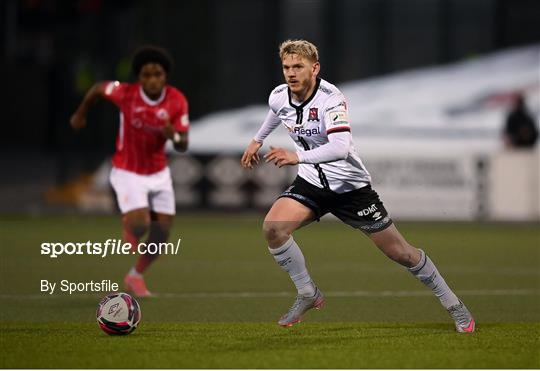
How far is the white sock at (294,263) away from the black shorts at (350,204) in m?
0.31

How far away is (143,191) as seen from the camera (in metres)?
11.1

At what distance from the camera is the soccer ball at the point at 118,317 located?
8.35 m

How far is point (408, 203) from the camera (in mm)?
20500

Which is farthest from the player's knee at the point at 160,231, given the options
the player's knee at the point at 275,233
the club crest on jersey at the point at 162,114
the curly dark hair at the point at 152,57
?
the player's knee at the point at 275,233

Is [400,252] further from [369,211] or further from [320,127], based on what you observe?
[320,127]

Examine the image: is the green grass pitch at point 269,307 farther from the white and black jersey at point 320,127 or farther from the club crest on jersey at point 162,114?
the club crest on jersey at point 162,114

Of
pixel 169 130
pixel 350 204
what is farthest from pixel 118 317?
→ pixel 169 130

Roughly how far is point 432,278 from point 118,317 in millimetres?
2151

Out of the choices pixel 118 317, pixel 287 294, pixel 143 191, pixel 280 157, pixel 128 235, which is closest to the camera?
pixel 280 157

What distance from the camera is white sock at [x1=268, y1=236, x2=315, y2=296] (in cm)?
877

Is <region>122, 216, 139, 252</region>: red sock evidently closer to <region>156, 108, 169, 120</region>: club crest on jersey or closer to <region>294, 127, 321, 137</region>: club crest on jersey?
<region>156, 108, 169, 120</region>: club crest on jersey

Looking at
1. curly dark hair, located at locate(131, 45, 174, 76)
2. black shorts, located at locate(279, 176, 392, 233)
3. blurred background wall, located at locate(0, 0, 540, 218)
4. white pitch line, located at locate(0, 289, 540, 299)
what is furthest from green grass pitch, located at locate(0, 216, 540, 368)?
blurred background wall, located at locate(0, 0, 540, 218)

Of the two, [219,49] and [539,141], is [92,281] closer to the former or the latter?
[539,141]

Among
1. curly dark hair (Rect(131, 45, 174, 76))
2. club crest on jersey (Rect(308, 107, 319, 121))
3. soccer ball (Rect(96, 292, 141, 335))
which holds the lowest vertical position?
soccer ball (Rect(96, 292, 141, 335))
